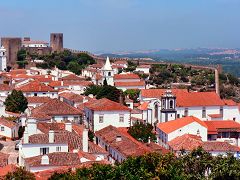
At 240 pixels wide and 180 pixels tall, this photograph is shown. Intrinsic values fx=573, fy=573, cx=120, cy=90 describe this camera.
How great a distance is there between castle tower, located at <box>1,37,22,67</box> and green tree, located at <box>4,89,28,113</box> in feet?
142

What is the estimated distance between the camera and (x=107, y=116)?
→ 45.2 metres

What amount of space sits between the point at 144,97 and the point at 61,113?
45.8ft

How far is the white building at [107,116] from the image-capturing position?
4500 centimetres

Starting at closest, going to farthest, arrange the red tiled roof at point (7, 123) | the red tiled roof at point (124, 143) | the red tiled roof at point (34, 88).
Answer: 1. the red tiled roof at point (124, 143)
2. the red tiled roof at point (7, 123)
3. the red tiled roof at point (34, 88)

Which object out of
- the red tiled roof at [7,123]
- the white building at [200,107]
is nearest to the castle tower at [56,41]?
the white building at [200,107]

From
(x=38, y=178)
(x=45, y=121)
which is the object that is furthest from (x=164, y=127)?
(x=38, y=178)

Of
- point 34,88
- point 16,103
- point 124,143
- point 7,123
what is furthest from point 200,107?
point 34,88

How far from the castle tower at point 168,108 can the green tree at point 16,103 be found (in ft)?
43.8

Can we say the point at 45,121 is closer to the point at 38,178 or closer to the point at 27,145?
the point at 27,145

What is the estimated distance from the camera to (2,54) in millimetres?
89250

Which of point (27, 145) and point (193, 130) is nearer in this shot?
point (27, 145)

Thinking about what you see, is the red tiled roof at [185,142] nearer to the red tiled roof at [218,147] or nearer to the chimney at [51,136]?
the red tiled roof at [218,147]

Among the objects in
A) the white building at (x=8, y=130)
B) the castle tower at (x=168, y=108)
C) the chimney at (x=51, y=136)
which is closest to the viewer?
the chimney at (x=51, y=136)

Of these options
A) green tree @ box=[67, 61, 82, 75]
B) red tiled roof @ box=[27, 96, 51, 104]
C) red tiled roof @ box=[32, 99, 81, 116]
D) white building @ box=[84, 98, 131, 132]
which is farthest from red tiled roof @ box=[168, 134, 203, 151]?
green tree @ box=[67, 61, 82, 75]
